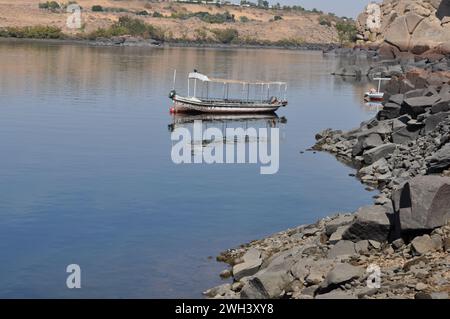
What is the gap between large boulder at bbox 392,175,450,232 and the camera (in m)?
20.0

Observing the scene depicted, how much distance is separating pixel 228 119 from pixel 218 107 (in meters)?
1.64

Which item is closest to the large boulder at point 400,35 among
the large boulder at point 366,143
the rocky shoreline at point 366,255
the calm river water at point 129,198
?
the calm river water at point 129,198

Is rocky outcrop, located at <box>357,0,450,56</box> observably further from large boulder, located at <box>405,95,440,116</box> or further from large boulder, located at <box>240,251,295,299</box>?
large boulder, located at <box>240,251,295,299</box>

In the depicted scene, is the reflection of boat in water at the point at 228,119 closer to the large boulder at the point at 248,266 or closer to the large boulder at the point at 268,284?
the large boulder at the point at 248,266

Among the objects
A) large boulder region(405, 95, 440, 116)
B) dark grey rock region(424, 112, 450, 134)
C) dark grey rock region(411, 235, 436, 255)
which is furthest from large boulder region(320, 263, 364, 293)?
large boulder region(405, 95, 440, 116)

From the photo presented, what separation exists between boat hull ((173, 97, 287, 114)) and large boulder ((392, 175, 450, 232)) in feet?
154

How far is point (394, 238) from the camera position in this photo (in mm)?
21000

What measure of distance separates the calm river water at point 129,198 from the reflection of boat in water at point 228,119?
73 centimetres

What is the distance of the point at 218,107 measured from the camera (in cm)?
6794

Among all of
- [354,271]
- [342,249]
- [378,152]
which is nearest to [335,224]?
[342,249]

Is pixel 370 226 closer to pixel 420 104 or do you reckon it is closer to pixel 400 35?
pixel 420 104

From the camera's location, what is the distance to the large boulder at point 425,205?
20.0 meters
